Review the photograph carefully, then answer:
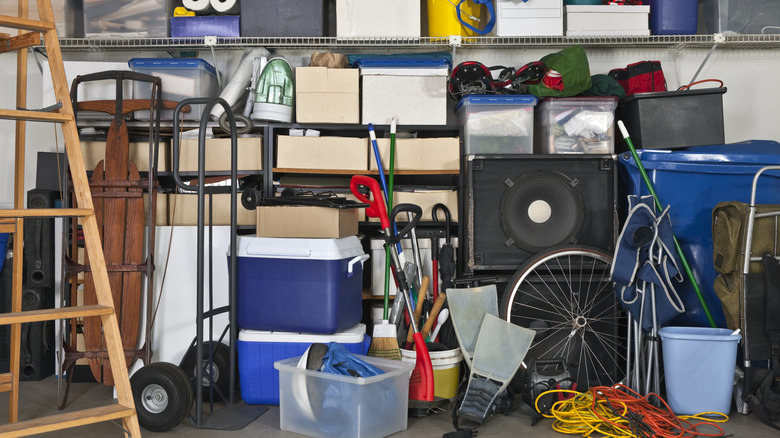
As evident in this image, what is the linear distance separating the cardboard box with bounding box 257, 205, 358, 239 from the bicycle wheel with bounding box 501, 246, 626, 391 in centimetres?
92

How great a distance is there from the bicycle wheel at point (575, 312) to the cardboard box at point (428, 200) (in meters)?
0.52

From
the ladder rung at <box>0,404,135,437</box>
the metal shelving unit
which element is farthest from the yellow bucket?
the ladder rung at <box>0,404,135,437</box>

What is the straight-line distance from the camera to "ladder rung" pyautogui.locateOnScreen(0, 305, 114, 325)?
77.1 inches

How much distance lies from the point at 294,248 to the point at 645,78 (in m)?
2.13

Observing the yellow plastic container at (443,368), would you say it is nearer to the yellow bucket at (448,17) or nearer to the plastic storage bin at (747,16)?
the yellow bucket at (448,17)

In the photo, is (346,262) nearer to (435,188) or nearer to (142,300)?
(435,188)

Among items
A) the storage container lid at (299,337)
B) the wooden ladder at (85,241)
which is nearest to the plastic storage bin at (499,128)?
the storage container lid at (299,337)

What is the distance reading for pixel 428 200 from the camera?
364cm

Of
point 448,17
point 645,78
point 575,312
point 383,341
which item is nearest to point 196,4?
point 448,17

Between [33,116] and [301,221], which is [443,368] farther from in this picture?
[33,116]

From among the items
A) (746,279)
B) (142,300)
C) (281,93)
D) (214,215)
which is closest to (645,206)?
(746,279)

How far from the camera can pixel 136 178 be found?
3.37m

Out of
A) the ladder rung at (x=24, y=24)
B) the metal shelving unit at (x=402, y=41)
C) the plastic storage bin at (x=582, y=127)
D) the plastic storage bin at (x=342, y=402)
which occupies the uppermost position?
the metal shelving unit at (x=402, y=41)

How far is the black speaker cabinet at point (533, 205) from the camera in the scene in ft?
11.5
